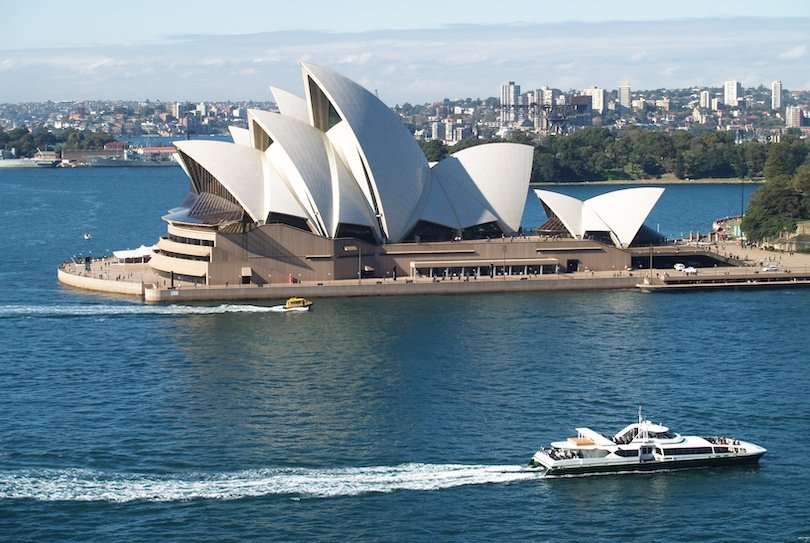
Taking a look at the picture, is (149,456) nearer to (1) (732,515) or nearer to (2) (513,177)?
(1) (732,515)

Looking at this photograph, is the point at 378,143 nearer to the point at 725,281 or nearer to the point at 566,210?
the point at 566,210

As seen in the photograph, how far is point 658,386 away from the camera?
4362cm

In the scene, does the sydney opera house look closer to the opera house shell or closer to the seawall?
the opera house shell

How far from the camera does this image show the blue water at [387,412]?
3191cm

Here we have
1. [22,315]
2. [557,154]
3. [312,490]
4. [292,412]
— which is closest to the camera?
[312,490]

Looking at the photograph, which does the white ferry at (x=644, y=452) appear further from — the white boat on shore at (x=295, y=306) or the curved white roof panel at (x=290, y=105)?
the curved white roof panel at (x=290, y=105)

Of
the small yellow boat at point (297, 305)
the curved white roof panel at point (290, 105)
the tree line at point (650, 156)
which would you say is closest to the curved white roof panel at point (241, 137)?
the curved white roof panel at point (290, 105)

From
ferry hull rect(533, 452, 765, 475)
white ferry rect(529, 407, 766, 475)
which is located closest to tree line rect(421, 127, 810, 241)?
white ferry rect(529, 407, 766, 475)

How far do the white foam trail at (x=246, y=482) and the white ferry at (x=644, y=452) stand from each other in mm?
1152

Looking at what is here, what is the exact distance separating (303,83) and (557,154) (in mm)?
80655

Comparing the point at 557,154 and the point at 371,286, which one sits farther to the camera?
the point at 557,154

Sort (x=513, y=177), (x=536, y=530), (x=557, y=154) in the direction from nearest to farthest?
(x=536, y=530)
(x=513, y=177)
(x=557, y=154)

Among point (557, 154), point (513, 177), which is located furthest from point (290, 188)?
point (557, 154)

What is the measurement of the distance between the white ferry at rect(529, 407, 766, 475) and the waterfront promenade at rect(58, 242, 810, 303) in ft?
89.2
